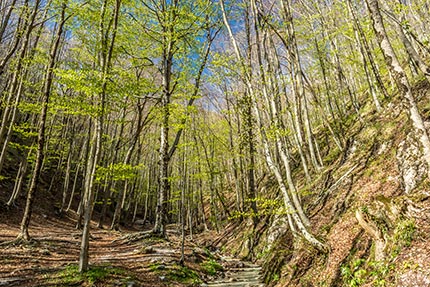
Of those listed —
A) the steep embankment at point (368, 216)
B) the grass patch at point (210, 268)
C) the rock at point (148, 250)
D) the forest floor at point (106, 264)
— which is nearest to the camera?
the steep embankment at point (368, 216)

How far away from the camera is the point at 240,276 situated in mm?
11297

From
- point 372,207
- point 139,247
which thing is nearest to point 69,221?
point 139,247

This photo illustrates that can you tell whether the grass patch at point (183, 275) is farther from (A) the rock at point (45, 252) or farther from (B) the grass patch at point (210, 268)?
(A) the rock at point (45, 252)

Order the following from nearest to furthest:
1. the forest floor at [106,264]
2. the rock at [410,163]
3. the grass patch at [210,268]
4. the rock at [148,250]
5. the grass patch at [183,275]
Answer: the rock at [410,163]
the forest floor at [106,264]
the grass patch at [183,275]
the rock at [148,250]
the grass patch at [210,268]

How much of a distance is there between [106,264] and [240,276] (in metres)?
5.47

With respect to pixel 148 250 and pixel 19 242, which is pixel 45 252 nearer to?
pixel 19 242

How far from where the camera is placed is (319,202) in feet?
36.5

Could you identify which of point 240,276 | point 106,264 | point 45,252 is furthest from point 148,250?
point 240,276

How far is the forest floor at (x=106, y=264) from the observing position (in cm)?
718

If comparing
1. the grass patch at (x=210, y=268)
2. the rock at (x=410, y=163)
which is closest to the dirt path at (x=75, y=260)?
the grass patch at (x=210, y=268)

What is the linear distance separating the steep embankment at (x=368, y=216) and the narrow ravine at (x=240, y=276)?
2.04ft

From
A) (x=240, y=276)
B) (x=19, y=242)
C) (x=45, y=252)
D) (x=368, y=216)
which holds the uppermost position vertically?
(x=368, y=216)

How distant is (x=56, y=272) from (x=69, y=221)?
53.2 feet

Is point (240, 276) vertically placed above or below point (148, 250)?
below
